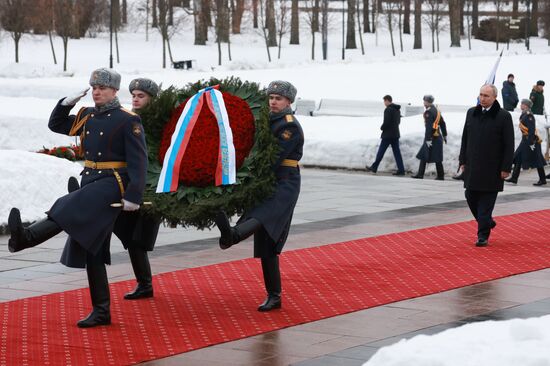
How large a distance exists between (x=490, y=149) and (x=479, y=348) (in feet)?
25.0

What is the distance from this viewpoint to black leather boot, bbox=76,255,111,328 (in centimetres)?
898

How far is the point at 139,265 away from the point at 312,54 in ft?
183

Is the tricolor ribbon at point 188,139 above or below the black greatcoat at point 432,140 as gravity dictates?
above

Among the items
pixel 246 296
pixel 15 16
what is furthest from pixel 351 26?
pixel 246 296

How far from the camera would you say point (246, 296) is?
1030 centimetres

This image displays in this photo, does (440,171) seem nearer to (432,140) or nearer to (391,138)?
(432,140)

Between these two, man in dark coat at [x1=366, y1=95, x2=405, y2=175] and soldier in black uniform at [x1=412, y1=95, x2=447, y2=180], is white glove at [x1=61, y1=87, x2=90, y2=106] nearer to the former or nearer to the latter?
soldier in black uniform at [x1=412, y1=95, x2=447, y2=180]

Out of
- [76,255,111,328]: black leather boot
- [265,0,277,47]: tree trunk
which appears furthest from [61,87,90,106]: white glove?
[265,0,277,47]: tree trunk

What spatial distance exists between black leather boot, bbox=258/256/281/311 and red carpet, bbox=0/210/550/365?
10cm

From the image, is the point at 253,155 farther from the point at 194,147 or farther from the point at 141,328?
the point at 141,328

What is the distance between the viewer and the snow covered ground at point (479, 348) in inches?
233

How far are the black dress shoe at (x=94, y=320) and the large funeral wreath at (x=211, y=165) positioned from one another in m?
0.92

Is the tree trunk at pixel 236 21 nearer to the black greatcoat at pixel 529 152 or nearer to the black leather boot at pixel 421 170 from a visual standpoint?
the black leather boot at pixel 421 170

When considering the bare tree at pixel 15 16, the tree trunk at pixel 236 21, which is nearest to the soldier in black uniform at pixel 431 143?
the bare tree at pixel 15 16
